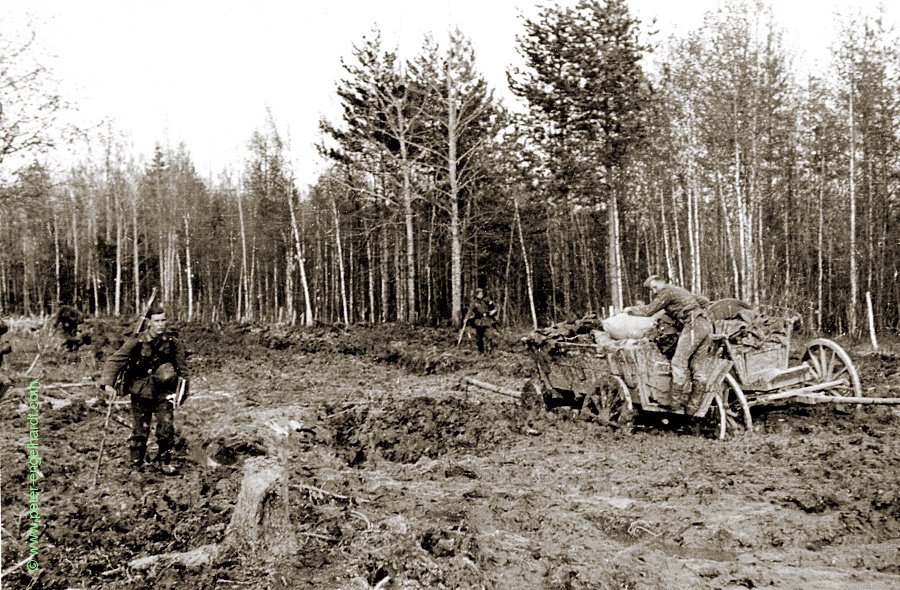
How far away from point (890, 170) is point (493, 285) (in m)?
20.0

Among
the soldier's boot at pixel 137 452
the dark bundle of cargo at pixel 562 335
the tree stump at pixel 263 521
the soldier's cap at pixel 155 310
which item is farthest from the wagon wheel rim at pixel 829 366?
the soldier's boot at pixel 137 452

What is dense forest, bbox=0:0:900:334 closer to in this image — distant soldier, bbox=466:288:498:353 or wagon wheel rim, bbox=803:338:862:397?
distant soldier, bbox=466:288:498:353

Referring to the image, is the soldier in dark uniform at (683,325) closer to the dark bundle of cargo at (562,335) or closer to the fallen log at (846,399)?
the dark bundle of cargo at (562,335)

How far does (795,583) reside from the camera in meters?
4.35

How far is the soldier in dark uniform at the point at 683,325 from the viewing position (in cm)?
787

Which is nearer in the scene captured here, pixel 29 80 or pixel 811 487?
pixel 811 487

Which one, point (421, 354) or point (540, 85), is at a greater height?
point (540, 85)

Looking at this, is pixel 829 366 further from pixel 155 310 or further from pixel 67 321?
pixel 67 321

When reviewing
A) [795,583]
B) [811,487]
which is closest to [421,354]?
[811,487]

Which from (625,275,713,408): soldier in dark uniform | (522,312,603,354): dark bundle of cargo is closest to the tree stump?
(625,275,713,408): soldier in dark uniform

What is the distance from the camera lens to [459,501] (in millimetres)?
6191

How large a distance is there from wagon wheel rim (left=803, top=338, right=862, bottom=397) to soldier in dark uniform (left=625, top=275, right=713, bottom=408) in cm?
208

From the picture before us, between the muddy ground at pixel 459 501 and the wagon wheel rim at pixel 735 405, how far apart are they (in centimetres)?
31

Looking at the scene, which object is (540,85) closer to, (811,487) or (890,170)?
(890,170)
